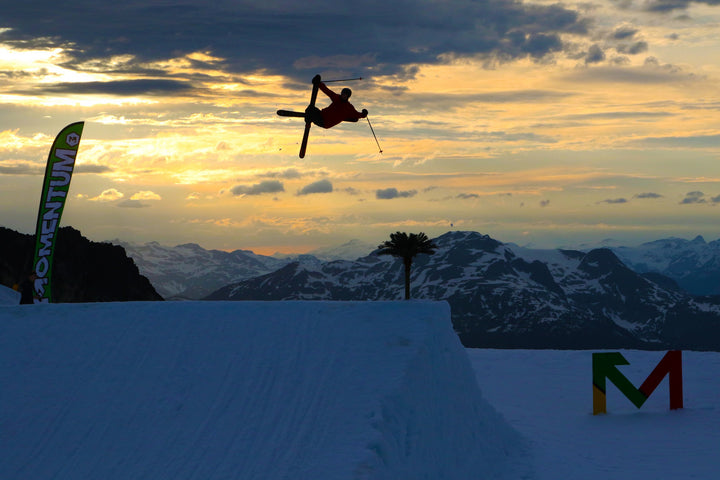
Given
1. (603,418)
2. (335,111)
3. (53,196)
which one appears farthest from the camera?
(53,196)

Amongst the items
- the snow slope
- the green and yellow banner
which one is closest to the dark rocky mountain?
the green and yellow banner

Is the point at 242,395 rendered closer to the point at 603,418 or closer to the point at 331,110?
the point at 331,110

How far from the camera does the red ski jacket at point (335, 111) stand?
2925 cm

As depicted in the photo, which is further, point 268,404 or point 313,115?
point 313,115

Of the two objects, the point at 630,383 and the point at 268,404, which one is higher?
the point at 268,404

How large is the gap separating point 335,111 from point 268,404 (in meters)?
12.5

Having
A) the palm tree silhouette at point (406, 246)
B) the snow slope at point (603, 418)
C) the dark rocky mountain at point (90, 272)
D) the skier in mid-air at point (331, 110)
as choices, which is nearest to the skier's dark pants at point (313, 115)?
the skier in mid-air at point (331, 110)

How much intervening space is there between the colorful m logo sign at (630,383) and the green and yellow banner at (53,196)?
91.3 feet

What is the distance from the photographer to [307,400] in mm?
21844

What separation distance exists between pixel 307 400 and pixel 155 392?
16.1ft

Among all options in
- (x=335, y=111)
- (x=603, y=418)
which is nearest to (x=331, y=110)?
(x=335, y=111)

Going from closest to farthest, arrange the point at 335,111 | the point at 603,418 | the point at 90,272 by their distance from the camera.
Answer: the point at 335,111 < the point at 603,418 < the point at 90,272

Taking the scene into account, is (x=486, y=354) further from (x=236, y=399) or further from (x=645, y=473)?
(x=236, y=399)

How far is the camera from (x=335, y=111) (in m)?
29.3
